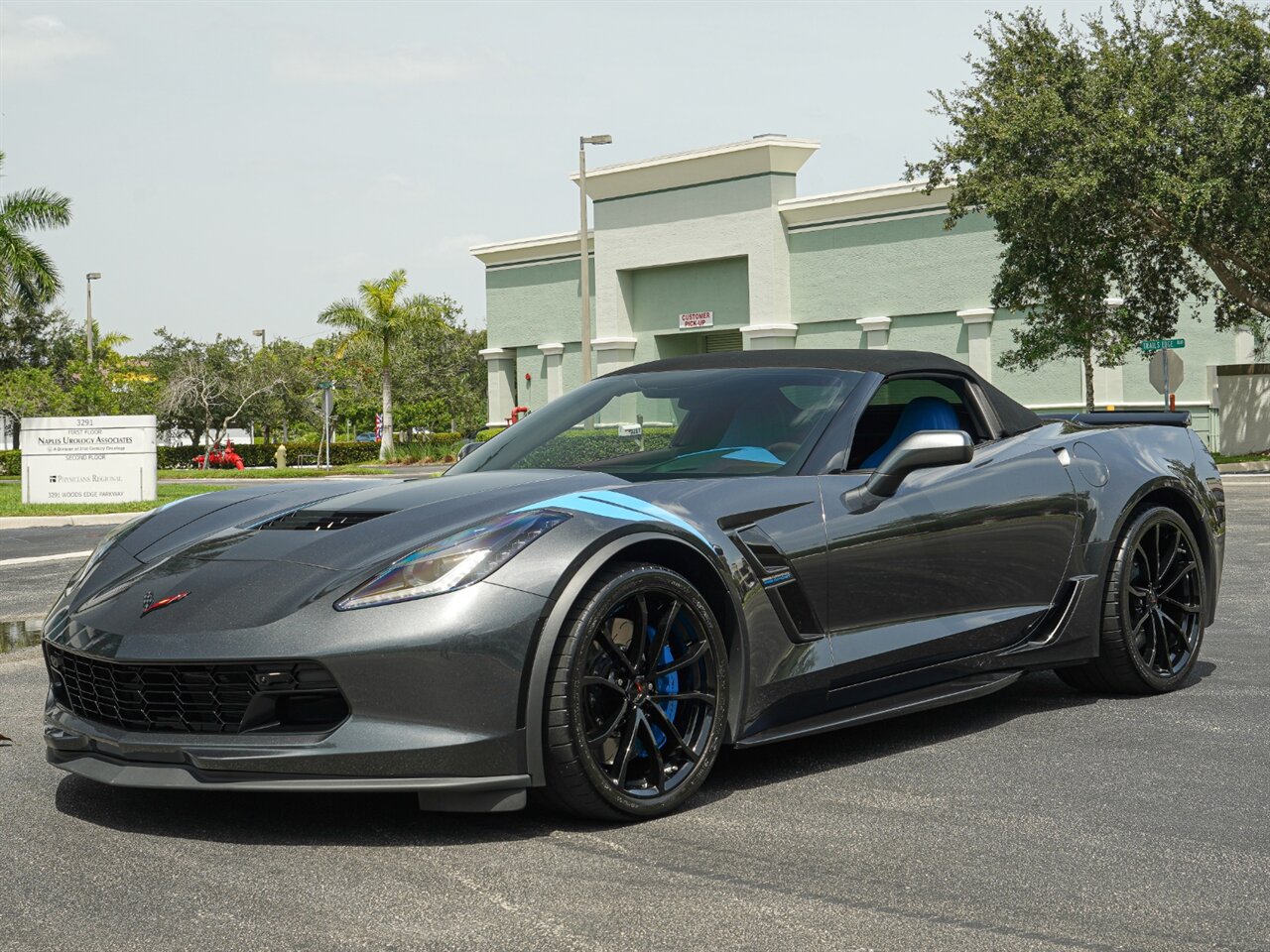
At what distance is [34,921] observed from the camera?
3.45 metres

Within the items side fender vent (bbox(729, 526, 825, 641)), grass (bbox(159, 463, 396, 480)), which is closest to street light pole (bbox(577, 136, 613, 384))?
grass (bbox(159, 463, 396, 480))

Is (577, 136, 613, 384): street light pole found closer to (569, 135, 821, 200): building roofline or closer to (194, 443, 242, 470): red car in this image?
(569, 135, 821, 200): building roofline

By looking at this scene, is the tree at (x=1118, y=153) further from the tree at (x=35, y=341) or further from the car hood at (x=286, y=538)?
the tree at (x=35, y=341)

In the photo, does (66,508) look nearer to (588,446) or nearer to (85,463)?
(85,463)

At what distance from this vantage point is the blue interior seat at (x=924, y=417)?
231 inches

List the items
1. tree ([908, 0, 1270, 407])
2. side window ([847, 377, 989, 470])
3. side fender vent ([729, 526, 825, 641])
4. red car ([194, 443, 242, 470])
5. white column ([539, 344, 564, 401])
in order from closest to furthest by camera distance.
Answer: side fender vent ([729, 526, 825, 641]) → side window ([847, 377, 989, 470]) → tree ([908, 0, 1270, 407]) → white column ([539, 344, 564, 401]) → red car ([194, 443, 242, 470])

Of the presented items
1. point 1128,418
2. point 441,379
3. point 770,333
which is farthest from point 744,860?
point 441,379

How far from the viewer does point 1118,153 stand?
29.4 metres

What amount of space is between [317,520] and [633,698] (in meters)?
1.07

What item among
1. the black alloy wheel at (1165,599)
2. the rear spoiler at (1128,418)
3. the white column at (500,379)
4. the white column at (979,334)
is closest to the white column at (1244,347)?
the white column at (979,334)

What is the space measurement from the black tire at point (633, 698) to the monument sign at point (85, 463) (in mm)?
21335

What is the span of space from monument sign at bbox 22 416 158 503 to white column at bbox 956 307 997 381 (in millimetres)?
27654

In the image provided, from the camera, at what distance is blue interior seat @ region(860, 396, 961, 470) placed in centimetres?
586

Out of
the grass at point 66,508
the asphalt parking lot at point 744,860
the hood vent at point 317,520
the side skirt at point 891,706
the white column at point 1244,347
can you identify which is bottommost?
the asphalt parking lot at point 744,860
